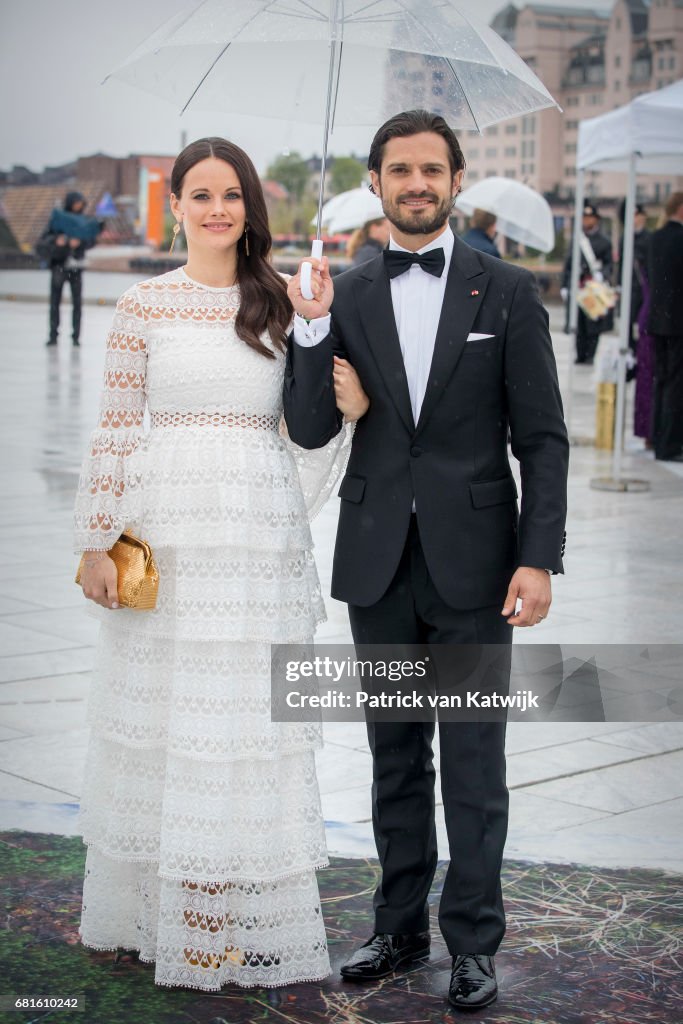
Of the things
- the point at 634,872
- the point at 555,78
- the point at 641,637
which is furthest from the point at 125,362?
the point at 555,78

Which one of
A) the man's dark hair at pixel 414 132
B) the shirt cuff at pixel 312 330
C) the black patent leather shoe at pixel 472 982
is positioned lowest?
the black patent leather shoe at pixel 472 982

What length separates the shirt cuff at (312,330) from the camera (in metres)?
3.49

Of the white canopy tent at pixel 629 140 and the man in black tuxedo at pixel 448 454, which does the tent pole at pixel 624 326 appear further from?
the man in black tuxedo at pixel 448 454

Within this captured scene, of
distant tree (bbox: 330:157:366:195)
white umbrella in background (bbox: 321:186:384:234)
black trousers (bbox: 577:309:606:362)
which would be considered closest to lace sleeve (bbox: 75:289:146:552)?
white umbrella in background (bbox: 321:186:384:234)

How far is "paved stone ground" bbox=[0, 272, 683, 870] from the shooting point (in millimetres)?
4797

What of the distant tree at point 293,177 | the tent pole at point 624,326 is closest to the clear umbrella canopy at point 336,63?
the tent pole at point 624,326

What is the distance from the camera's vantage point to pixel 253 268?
3.80m

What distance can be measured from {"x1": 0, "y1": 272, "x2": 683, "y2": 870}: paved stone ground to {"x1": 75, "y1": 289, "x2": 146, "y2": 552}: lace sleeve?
4.65ft

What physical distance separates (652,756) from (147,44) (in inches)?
124

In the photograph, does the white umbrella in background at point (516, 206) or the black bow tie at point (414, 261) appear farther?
the white umbrella in background at point (516, 206)

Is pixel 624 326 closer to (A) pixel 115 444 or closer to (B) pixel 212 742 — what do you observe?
(A) pixel 115 444

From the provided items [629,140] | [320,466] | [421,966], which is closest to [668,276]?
[629,140]

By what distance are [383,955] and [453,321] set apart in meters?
1.58

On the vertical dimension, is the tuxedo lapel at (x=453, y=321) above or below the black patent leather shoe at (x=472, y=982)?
above
